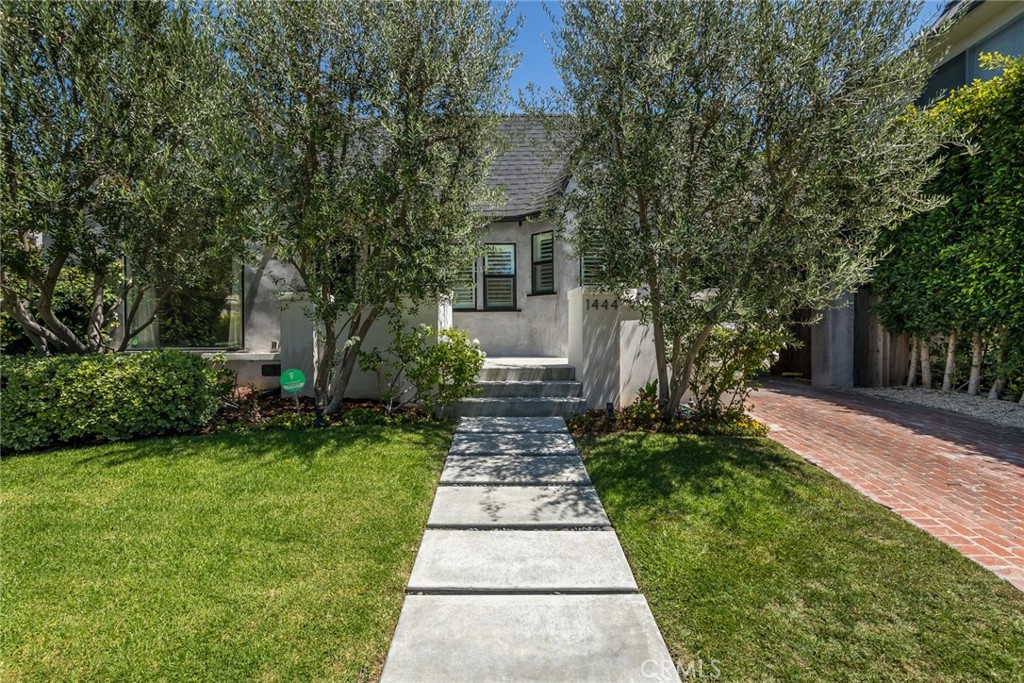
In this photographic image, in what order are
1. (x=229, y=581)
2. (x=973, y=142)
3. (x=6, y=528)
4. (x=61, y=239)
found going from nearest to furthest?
(x=229, y=581) < (x=6, y=528) < (x=61, y=239) < (x=973, y=142)

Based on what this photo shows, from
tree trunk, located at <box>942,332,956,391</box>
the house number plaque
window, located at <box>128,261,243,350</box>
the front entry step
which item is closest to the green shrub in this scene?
the front entry step

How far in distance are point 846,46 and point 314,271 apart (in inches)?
281

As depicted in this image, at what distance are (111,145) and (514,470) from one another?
21.9ft

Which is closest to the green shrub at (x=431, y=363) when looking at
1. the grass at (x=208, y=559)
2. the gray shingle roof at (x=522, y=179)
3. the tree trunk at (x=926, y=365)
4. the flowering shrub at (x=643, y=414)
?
the grass at (x=208, y=559)

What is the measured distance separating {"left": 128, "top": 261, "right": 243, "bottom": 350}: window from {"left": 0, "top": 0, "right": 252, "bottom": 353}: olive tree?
2054mm

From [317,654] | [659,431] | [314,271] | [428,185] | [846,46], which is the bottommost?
[317,654]

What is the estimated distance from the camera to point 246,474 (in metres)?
5.43

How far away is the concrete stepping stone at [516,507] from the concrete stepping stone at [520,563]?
0.15 metres

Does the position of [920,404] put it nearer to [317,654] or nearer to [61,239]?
[317,654]

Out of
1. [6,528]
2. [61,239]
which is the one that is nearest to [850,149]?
[6,528]

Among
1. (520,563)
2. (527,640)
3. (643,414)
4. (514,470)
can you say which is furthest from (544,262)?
(527,640)

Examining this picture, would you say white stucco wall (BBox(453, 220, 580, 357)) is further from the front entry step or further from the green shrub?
the green shrub

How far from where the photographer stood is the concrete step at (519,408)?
27.0 ft

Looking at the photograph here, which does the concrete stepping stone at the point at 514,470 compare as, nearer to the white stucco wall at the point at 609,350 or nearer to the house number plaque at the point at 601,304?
the white stucco wall at the point at 609,350
